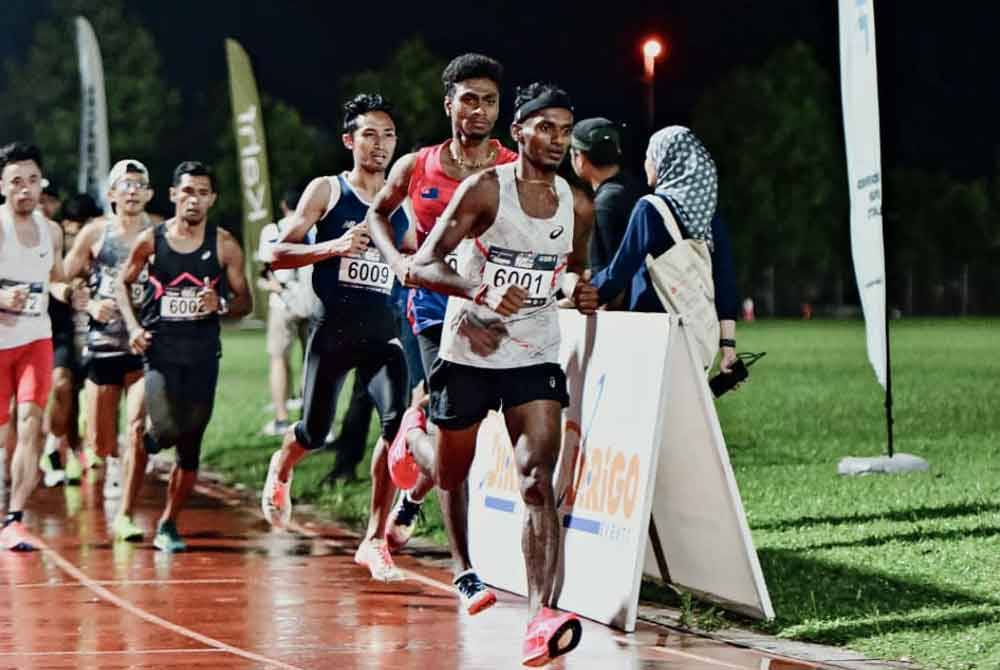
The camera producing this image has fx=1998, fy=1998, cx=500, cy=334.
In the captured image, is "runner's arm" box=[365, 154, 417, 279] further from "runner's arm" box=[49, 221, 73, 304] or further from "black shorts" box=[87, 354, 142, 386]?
"black shorts" box=[87, 354, 142, 386]

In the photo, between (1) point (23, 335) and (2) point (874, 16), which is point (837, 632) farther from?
(2) point (874, 16)

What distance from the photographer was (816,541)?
1089 cm

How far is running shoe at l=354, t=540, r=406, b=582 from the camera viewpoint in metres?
10.1

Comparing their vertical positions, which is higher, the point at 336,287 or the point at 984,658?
the point at 336,287

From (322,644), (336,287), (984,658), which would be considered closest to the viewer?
(984,658)

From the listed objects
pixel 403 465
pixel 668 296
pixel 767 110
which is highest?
pixel 767 110

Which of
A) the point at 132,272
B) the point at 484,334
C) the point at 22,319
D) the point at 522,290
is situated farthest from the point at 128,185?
the point at 522,290

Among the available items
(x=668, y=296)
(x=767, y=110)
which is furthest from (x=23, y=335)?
(x=767, y=110)

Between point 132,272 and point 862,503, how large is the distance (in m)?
4.69

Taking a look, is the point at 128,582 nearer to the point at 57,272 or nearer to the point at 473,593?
the point at 473,593

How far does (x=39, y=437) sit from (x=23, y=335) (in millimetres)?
611

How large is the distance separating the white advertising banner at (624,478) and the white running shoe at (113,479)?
5.49 m

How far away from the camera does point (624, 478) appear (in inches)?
343

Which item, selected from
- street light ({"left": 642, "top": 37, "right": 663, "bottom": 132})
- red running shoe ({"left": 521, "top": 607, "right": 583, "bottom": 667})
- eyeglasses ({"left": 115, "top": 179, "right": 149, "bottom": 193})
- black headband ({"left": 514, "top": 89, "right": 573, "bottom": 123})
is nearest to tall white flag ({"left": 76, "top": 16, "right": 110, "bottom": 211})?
street light ({"left": 642, "top": 37, "right": 663, "bottom": 132})
